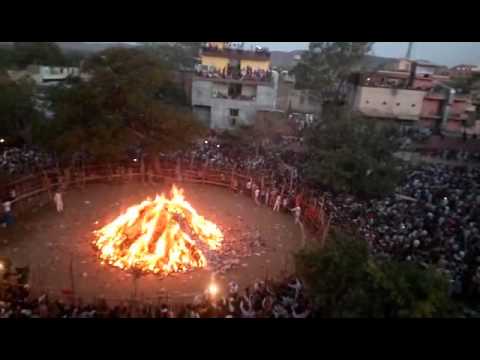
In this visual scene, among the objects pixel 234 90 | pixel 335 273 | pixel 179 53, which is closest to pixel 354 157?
pixel 335 273

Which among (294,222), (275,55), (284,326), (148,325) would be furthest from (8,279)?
(275,55)

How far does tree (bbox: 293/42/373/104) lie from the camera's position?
30984 mm

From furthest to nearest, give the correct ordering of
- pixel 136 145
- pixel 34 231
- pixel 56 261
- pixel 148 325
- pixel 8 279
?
pixel 136 145, pixel 34 231, pixel 56 261, pixel 8 279, pixel 148 325

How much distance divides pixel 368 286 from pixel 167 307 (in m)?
4.49

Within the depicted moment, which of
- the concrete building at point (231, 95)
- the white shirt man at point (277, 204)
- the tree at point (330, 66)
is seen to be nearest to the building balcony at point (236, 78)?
the concrete building at point (231, 95)

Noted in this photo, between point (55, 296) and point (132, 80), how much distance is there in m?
9.77

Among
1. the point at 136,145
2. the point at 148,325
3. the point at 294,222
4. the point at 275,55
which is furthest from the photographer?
the point at 275,55

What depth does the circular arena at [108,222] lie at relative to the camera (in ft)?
34.4

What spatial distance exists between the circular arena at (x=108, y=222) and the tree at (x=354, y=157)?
2.92m

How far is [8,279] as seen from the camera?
30.5ft

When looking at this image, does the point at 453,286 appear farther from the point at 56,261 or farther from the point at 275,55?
the point at 275,55

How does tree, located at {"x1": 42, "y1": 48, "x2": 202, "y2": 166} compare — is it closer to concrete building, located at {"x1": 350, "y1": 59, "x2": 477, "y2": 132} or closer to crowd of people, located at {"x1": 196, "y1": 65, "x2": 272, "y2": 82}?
crowd of people, located at {"x1": 196, "y1": 65, "x2": 272, "y2": 82}

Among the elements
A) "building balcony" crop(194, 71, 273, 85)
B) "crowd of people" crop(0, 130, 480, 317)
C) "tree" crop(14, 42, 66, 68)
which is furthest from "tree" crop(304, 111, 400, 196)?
"tree" crop(14, 42, 66, 68)

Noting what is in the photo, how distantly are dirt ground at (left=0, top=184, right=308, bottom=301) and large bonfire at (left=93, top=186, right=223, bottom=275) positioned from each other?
38 centimetres
